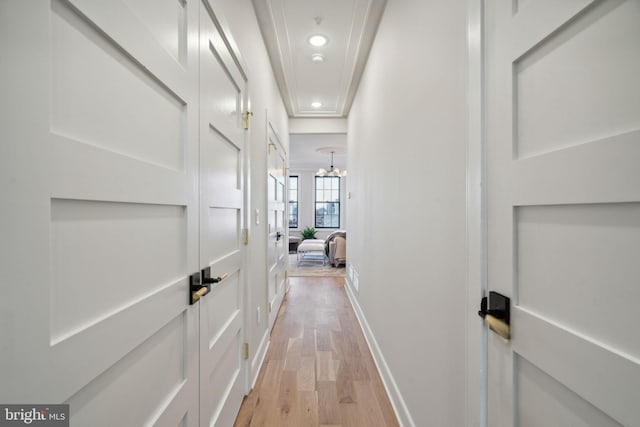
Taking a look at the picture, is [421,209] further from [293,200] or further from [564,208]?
[293,200]

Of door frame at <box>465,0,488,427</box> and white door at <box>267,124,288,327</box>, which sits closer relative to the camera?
door frame at <box>465,0,488,427</box>

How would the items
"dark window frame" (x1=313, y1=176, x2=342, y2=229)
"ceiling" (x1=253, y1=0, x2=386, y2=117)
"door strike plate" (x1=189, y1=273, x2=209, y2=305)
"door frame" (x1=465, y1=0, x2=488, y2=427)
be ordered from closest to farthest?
"door frame" (x1=465, y1=0, x2=488, y2=427), "door strike plate" (x1=189, y1=273, x2=209, y2=305), "ceiling" (x1=253, y1=0, x2=386, y2=117), "dark window frame" (x1=313, y1=176, x2=342, y2=229)

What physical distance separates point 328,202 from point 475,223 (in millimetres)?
8726

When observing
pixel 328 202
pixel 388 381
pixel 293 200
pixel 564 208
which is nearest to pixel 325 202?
pixel 328 202

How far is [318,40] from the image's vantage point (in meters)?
2.45

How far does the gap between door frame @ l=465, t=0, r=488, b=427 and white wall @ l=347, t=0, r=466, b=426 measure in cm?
8

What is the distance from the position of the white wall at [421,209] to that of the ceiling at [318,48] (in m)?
0.21

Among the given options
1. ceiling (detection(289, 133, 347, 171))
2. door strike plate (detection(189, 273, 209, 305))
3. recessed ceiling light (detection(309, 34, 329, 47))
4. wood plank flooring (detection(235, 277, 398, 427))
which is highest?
ceiling (detection(289, 133, 347, 171))

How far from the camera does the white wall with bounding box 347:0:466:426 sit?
1000 millimetres

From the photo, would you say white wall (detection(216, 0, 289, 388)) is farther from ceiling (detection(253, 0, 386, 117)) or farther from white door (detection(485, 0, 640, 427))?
white door (detection(485, 0, 640, 427))

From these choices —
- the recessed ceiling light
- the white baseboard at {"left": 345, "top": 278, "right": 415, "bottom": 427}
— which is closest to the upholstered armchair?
the white baseboard at {"left": 345, "top": 278, "right": 415, "bottom": 427}

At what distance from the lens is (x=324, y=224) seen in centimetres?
952

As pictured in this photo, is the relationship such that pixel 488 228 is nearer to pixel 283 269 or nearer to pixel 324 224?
pixel 283 269

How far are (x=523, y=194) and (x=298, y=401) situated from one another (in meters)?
1.75
